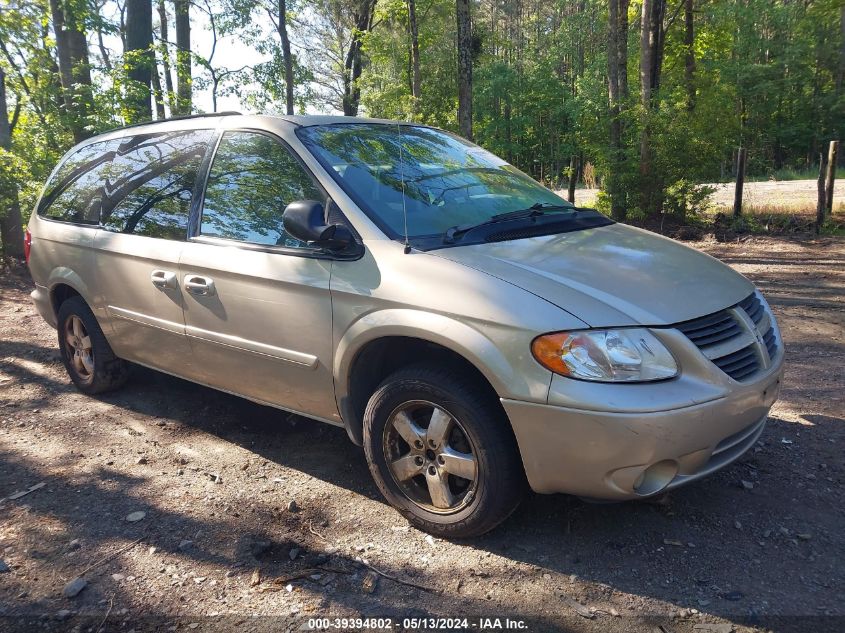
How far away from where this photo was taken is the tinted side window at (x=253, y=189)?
3477mm

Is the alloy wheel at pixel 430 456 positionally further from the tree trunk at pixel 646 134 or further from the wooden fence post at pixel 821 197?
the tree trunk at pixel 646 134

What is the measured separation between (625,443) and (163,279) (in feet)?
9.14

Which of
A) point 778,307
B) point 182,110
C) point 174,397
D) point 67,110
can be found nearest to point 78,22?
point 67,110

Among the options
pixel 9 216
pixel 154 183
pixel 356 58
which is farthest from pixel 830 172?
pixel 356 58

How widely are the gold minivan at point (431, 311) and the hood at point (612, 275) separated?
0.01 meters

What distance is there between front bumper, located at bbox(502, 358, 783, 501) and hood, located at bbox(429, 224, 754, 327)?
33cm

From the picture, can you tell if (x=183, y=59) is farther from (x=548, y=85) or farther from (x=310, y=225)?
(x=548, y=85)

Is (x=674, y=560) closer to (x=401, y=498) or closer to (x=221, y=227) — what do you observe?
(x=401, y=498)

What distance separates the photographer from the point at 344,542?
304cm

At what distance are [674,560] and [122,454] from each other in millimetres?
3183

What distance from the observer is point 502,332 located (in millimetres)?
2631

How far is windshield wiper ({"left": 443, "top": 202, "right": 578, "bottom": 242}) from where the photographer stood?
10.3 feet

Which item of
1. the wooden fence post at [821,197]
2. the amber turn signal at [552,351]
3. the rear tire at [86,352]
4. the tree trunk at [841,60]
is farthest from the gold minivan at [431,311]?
the tree trunk at [841,60]

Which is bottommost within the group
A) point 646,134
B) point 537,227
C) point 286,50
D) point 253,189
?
point 537,227
